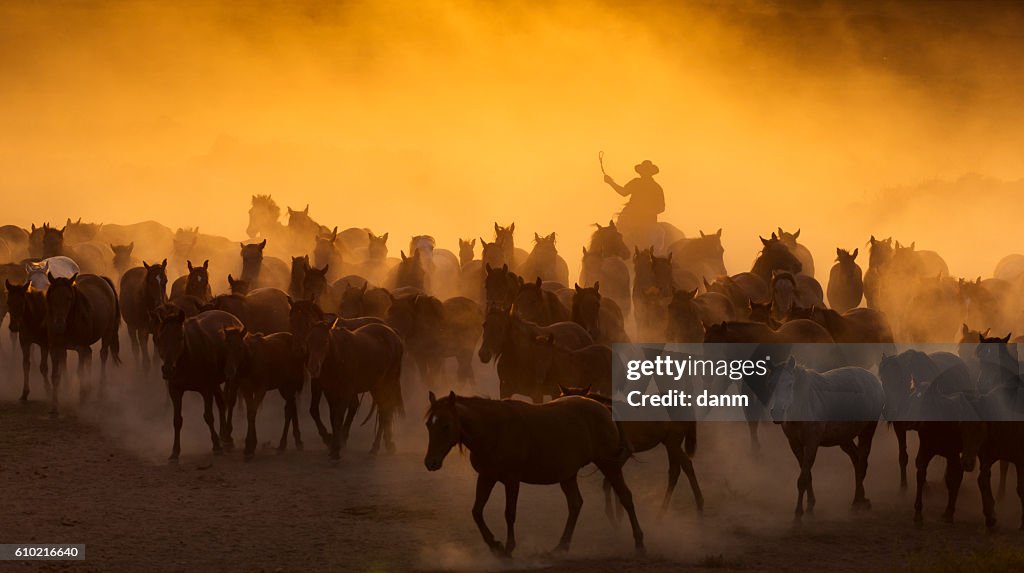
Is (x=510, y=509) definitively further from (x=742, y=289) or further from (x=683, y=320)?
(x=742, y=289)

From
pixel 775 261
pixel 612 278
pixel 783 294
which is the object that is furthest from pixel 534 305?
pixel 612 278

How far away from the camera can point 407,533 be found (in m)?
15.8

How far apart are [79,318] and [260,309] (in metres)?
3.11

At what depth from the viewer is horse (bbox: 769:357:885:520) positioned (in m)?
16.3

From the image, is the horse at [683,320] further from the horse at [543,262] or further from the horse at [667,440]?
the horse at [543,262]

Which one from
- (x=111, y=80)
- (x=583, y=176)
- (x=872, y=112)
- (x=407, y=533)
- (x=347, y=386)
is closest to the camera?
(x=407, y=533)

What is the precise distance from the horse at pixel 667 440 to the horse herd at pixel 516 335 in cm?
3

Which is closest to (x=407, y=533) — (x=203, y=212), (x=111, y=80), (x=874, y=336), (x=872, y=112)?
(x=874, y=336)

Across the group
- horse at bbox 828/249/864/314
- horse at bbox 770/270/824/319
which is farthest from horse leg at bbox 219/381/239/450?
horse at bbox 828/249/864/314

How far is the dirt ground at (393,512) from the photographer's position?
14586mm

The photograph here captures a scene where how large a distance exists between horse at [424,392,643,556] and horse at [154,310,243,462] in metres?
6.64

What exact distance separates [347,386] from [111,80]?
321 ft

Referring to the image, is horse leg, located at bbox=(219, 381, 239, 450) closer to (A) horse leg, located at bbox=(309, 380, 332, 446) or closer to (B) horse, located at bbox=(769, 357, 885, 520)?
(A) horse leg, located at bbox=(309, 380, 332, 446)

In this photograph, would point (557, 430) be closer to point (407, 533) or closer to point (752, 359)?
point (407, 533)
